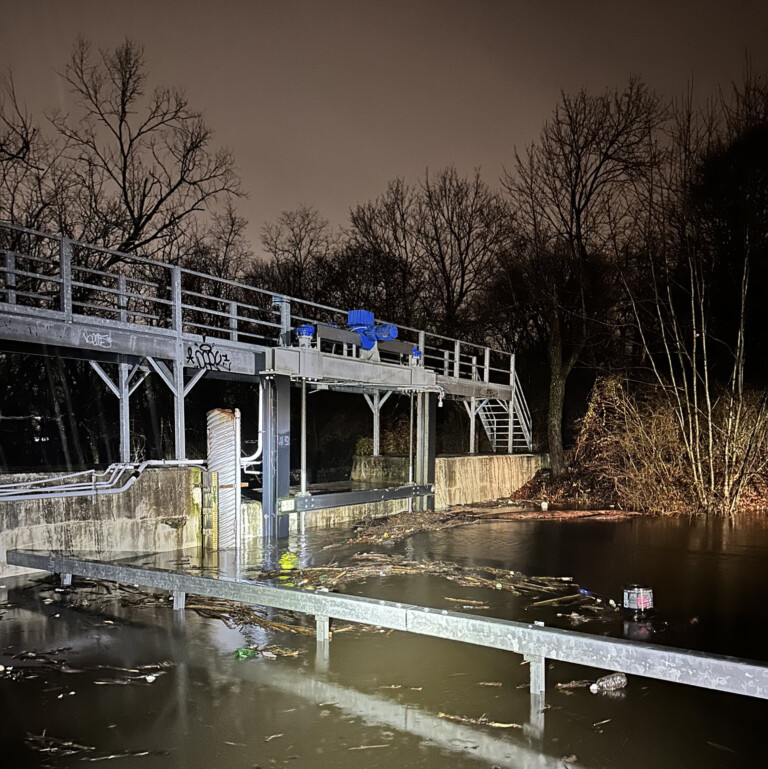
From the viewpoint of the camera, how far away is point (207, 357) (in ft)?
40.2

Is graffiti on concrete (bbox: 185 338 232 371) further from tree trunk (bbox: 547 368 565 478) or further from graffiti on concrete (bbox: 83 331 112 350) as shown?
tree trunk (bbox: 547 368 565 478)

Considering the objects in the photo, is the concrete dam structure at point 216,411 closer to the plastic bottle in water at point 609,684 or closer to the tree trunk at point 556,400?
the tree trunk at point 556,400

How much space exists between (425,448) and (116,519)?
8110 mm

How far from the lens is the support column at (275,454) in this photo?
12242mm

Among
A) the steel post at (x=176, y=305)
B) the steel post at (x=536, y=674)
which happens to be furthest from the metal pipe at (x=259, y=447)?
the steel post at (x=536, y=674)

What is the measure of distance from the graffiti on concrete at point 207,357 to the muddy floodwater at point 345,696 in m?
4.53

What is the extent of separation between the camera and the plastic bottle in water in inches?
213

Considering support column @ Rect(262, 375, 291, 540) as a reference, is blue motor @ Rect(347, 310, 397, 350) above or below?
above

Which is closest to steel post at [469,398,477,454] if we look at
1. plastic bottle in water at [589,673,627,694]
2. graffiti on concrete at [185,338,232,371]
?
graffiti on concrete at [185,338,232,371]

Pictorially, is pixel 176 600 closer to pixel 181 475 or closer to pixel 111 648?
pixel 111 648

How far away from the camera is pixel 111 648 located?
6.37 meters

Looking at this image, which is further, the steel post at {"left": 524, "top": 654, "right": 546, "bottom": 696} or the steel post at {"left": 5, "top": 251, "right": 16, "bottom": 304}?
the steel post at {"left": 5, "top": 251, "right": 16, "bottom": 304}

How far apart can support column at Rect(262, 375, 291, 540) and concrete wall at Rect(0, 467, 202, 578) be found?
1289 millimetres

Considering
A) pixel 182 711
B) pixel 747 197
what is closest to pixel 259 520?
pixel 182 711
